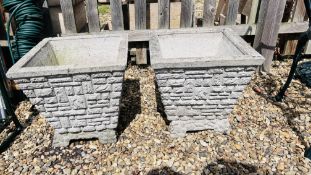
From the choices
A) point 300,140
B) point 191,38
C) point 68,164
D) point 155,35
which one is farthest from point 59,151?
point 300,140

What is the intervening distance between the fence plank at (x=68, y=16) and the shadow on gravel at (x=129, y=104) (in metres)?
0.96

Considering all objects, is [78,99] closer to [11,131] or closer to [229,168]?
[11,131]

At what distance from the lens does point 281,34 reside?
3920 mm

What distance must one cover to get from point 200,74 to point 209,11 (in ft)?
4.77

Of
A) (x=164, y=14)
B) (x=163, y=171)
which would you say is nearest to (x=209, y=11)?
(x=164, y=14)

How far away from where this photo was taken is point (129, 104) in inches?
130

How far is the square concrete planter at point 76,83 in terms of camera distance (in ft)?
6.94

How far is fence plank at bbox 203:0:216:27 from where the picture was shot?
3.31 meters

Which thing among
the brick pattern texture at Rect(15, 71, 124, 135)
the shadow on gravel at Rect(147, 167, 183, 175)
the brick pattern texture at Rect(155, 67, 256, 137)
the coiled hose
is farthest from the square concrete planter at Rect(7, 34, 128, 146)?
the shadow on gravel at Rect(147, 167, 183, 175)

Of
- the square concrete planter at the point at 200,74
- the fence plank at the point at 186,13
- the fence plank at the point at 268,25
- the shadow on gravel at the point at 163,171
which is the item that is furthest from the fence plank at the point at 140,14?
the shadow on gravel at the point at 163,171

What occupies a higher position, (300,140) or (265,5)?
(265,5)

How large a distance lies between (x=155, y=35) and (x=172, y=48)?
260mm

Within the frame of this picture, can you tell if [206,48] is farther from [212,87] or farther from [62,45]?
[62,45]

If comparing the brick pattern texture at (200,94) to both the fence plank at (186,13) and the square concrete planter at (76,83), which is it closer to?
the square concrete planter at (76,83)
